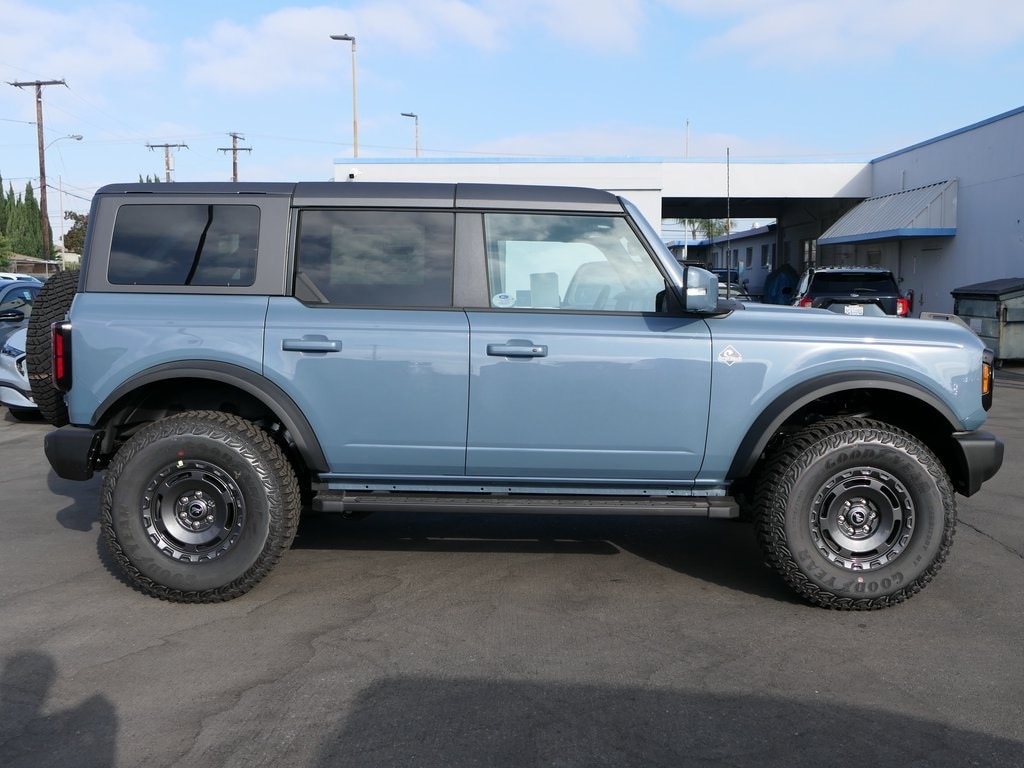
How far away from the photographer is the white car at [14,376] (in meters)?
10.3

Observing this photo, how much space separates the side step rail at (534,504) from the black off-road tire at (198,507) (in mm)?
300

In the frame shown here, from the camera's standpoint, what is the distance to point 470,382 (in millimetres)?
4645

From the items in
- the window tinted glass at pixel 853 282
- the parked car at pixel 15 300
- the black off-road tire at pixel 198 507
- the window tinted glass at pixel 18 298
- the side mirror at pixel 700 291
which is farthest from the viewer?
the window tinted glass at pixel 853 282

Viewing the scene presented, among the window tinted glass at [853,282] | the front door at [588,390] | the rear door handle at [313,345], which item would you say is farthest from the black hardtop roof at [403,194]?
the window tinted glass at [853,282]

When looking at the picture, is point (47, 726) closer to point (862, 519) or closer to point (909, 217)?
point (862, 519)

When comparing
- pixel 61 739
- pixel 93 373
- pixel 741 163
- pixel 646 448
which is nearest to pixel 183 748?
pixel 61 739


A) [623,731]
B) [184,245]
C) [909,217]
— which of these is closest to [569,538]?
[623,731]

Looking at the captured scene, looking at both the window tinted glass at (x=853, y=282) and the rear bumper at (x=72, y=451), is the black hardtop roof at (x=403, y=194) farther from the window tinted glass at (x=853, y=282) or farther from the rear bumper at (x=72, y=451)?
the window tinted glass at (x=853, y=282)

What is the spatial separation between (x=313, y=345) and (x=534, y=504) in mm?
1370

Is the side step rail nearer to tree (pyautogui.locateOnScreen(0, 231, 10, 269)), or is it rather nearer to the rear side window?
the rear side window

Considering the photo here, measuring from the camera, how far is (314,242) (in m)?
4.88

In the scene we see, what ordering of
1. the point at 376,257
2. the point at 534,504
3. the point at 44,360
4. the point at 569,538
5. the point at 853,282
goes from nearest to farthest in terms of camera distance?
the point at 534,504 < the point at 376,257 < the point at 44,360 < the point at 569,538 < the point at 853,282

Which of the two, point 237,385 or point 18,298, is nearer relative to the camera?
point 237,385

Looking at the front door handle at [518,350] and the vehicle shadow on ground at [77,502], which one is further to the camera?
the vehicle shadow on ground at [77,502]
